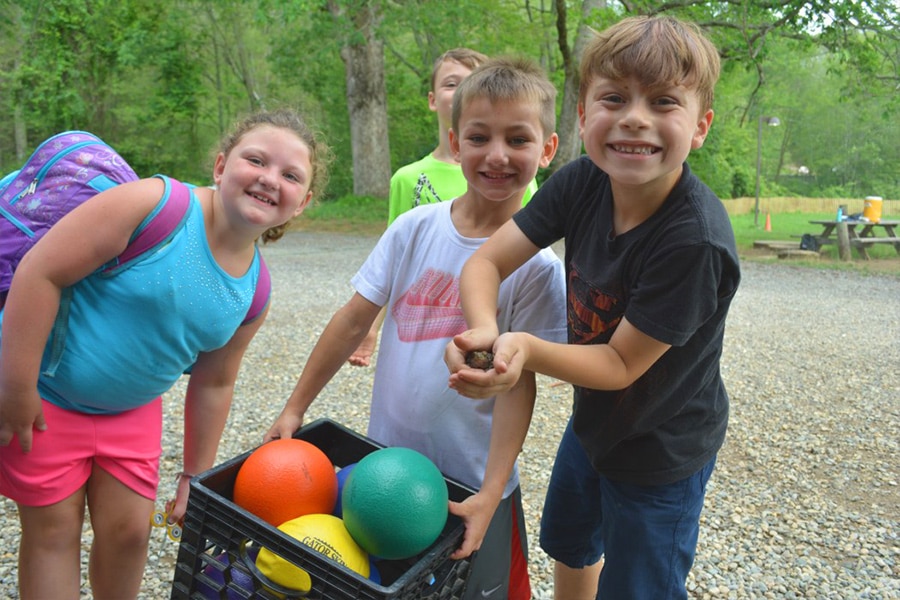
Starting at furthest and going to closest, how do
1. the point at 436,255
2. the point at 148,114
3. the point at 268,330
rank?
the point at 148,114
the point at 268,330
the point at 436,255

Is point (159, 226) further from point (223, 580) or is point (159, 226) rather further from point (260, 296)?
point (223, 580)

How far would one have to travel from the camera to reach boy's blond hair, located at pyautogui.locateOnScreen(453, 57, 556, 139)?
2082mm

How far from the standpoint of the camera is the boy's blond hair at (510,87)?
208 centimetres

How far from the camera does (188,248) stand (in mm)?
1975

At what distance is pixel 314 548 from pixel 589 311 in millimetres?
898

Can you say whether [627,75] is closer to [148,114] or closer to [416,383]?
[416,383]

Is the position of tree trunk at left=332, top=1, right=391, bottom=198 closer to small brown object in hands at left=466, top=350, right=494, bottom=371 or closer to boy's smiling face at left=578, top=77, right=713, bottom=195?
boy's smiling face at left=578, top=77, right=713, bottom=195

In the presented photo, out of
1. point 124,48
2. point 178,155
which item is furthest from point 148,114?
point 124,48

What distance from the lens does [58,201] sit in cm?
196

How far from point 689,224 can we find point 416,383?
0.91 meters

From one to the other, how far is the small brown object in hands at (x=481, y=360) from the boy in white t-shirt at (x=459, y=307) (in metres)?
0.51

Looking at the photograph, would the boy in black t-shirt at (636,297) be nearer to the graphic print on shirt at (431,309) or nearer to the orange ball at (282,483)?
the graphic print on shirt at (431,309)

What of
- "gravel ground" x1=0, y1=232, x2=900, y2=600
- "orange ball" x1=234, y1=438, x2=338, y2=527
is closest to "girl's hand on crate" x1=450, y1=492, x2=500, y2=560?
"orange ball" x1=234, y1=438, x2=338, y2=527

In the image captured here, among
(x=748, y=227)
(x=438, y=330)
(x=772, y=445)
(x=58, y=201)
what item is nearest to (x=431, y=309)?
(x=438, y=330)
